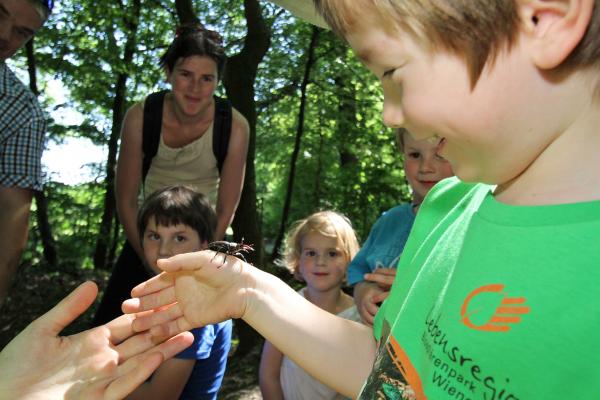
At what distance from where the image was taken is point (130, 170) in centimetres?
394

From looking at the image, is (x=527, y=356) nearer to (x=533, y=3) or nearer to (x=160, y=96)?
(x=533, y=3)

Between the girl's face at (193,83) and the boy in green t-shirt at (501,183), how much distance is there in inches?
115

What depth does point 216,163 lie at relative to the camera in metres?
4.10

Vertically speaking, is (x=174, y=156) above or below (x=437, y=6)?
below

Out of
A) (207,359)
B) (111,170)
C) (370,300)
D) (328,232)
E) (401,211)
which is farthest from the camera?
(111,170)

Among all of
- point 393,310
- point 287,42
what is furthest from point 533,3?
point 287,42

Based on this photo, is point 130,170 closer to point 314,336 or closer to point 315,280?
point 315,280

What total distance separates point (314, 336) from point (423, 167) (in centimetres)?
185

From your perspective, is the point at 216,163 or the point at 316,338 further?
the point at 216,163

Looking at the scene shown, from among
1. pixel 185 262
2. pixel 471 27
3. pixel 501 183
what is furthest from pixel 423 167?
pixel 471 27

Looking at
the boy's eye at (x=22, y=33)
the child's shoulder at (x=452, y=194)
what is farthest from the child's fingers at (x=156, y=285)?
the boy's eye at (x=22, y=33)

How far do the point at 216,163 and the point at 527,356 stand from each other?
3.40 metres

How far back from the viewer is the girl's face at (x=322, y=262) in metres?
4.03

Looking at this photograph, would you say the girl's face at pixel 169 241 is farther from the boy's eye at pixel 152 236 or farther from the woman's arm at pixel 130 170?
the woman's arm at pixel 130 170
